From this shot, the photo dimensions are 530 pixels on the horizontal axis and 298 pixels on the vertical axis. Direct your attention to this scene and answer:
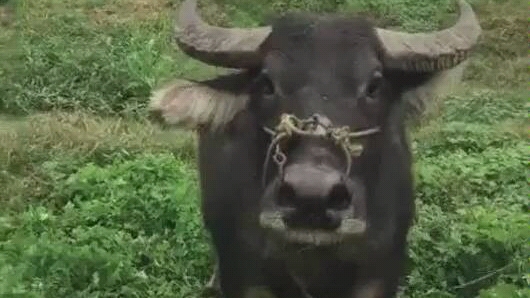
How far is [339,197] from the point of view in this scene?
265 cm

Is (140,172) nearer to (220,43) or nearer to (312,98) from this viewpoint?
(220,43)

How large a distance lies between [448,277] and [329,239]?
1.35 metres

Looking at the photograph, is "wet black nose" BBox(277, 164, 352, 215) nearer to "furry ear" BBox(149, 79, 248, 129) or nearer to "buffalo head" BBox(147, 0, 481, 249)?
"buffalo head" BBox(147, 0, 481, 249)

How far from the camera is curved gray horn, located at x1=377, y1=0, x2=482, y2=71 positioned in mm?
3055

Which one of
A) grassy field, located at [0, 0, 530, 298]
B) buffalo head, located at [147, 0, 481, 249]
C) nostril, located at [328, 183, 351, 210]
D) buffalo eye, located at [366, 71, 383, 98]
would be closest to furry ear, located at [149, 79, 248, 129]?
buffalo head, located at [147, 0, 481, 249]

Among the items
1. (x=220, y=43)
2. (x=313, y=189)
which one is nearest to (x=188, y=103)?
(x=220, y=43)

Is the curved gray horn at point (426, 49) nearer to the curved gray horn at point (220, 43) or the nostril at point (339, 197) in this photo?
the curved gray horn at point (220, 43)

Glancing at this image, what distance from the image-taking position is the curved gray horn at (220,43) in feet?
10.0

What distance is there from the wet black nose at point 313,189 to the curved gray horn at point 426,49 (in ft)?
1.89

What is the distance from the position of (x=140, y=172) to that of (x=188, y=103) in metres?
1.70

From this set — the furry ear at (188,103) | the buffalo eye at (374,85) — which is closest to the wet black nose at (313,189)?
the buffalo eye at (374,85)

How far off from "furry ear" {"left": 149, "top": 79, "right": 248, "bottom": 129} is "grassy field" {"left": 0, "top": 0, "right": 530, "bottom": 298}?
31.3 inches

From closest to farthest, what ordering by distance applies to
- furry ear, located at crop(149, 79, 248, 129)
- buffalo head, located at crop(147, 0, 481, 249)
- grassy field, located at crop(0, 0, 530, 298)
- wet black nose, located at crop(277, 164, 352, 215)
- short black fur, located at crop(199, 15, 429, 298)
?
1. wet black nose, located at crop(277, 164, 352, 215)
2. buffalo head, located at crop(147, 0, 481, 249)
3. short black fur, located at crop(199, 15, 429, 298)
4. furry ear, located at crop(149, 79, 248, 129)
5. grassy field, located at crop(0, 0, 530, 298)

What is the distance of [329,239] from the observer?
9.04 ft
